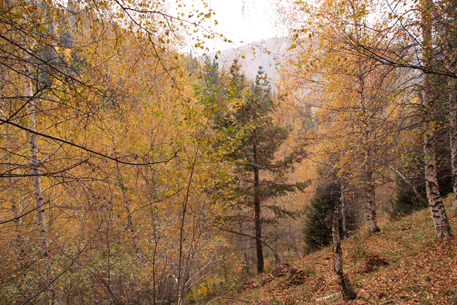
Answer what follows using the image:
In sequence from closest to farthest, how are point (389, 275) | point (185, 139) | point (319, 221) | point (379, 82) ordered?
point (379, 82) → point (389, 275) → point (185, 139) → point (319, 221)

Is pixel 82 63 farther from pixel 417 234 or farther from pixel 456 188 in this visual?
pixel 417 234

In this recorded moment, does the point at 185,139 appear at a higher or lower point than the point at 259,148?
lower

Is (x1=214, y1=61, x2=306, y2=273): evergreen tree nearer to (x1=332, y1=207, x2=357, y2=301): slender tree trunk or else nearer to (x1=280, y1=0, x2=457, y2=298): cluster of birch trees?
(x1=280, y1=0, x2=457, y2=298): cluster of birch trees

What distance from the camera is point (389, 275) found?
4.39 meters

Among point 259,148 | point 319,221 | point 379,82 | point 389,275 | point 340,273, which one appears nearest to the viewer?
point 379,82

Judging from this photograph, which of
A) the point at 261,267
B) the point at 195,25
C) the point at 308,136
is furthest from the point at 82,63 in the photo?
the point at 261,267

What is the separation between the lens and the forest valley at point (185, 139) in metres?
2.39

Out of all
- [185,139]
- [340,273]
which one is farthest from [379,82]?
[185,139]

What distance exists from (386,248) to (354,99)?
14.3 feet

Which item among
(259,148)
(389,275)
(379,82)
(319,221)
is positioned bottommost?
(389,275)

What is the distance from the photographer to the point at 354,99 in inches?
294

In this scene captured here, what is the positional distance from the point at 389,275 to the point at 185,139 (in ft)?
15.0

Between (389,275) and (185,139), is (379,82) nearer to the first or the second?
(185,139)

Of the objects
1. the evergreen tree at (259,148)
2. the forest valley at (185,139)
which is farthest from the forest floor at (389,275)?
the evergreen tree at (259,148)
